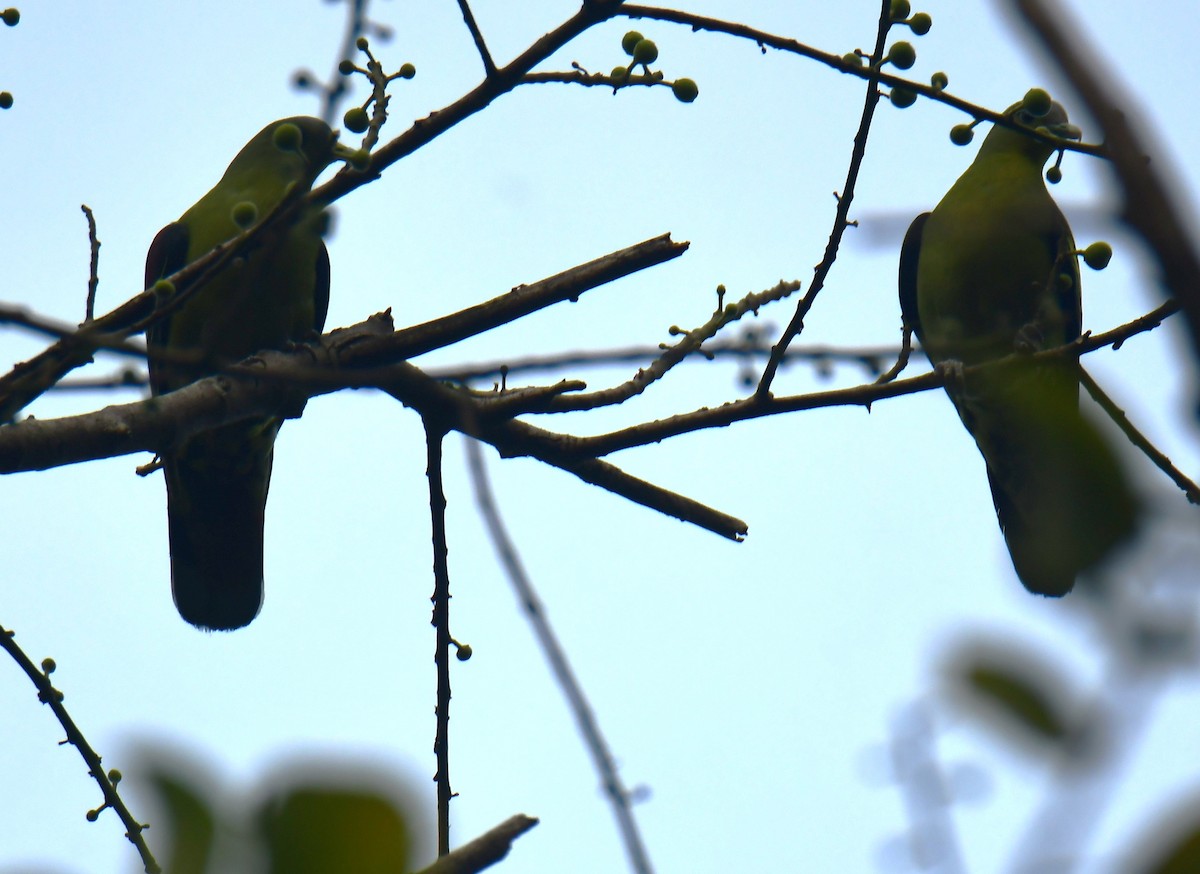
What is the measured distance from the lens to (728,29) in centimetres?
263

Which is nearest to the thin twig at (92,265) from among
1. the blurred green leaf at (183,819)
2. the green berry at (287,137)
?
the green berry at (287,137)

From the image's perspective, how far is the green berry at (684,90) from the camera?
9.43 ft

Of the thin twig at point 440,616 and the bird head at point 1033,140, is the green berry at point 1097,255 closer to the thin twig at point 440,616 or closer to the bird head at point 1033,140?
the bird head at point 1033,140

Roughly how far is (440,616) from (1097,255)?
184 centimetres

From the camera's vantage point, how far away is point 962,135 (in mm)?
2820

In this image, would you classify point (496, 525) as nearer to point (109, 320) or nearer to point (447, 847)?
point (447, 847)

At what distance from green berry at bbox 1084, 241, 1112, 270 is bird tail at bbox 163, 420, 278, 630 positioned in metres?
2.82

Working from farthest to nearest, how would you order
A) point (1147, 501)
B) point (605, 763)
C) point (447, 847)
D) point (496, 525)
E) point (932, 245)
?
1. point (932, 245)
2. point (447, 847)
3. point (496, 525)
4. point (605, 763)
5. point (1147, 501)

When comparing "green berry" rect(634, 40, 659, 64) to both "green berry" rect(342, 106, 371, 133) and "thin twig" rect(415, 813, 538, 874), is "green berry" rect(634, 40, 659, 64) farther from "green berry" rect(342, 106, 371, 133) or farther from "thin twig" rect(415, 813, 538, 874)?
"thin twig" rect(415, 813, 538, 874)

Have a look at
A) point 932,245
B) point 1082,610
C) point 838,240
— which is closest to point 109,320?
point 838,240

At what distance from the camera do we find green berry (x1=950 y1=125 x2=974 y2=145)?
282 centimetres

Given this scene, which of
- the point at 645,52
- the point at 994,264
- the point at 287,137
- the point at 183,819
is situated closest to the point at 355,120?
the point at 287,137

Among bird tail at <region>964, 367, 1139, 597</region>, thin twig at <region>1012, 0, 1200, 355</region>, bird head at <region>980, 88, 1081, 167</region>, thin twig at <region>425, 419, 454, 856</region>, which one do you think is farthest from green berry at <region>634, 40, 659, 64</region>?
thin twig at <region>1012, 0, 1200, 355</region>

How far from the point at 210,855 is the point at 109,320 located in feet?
6.73
